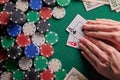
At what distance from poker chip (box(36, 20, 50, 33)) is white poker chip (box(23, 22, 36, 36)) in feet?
0.06

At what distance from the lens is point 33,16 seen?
100cm

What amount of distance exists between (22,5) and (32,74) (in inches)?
10.1

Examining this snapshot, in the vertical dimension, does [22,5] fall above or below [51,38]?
above

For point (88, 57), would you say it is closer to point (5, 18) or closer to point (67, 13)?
point (67, 13)

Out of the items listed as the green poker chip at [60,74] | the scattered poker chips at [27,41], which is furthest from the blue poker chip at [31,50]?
the green poker chip at [60,74]

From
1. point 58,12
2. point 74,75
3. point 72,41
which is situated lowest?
point 74,75

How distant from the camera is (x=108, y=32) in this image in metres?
0.99

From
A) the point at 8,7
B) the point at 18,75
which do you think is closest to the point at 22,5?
the point at 8,7

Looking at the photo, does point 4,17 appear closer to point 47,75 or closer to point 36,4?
point 36,4

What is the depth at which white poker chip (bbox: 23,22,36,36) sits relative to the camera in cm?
99

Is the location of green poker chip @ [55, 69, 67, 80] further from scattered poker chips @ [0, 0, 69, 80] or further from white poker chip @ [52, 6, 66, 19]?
white poker chip @ [52, 6, 66, 19]

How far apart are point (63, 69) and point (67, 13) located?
0.22 metres

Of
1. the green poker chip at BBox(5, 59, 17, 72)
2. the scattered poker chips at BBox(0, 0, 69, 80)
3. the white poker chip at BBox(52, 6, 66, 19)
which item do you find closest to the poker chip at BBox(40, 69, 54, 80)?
the scattered poker chips at BBox(0, 0, 69, 80)

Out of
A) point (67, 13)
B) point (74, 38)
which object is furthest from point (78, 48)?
point (67, 13)
